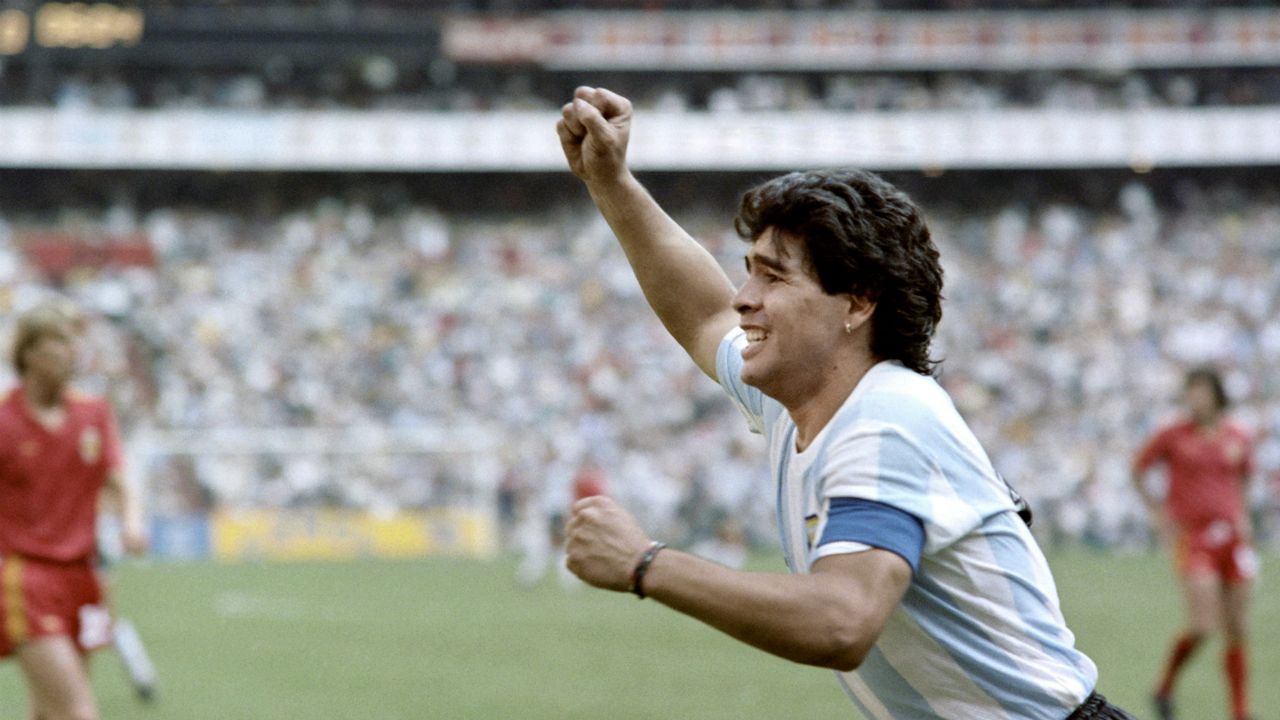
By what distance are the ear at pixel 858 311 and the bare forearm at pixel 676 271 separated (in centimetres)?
88

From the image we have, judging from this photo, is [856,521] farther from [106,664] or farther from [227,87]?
[227,87]

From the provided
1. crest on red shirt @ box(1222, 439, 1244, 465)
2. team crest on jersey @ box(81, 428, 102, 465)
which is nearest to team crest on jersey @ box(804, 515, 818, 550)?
team crest on jersey @ box(81, 428, 102, 465)

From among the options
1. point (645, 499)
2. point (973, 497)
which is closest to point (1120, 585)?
point (645, 499)

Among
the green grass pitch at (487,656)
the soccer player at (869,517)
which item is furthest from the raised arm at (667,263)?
the green grass pitch at (487,656)

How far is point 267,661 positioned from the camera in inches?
473

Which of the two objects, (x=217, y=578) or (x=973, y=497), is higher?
(x=973, y=497)

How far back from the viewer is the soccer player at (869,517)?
8.35ft

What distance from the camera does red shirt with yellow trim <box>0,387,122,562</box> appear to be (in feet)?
20.7

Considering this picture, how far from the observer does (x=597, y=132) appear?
11.8 ft

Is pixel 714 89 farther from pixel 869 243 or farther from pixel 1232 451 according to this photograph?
pixel 869 243

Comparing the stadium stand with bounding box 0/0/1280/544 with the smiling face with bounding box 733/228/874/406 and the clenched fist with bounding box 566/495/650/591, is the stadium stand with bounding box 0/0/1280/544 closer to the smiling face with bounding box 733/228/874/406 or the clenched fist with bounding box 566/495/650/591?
the smiling face with bounding box 733/228/874/406

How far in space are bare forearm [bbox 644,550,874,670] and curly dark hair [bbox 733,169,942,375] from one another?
63 cm

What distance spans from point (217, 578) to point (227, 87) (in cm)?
2058

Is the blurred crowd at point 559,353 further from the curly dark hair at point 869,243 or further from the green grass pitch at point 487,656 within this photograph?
the curly dark hair at point 869,243
